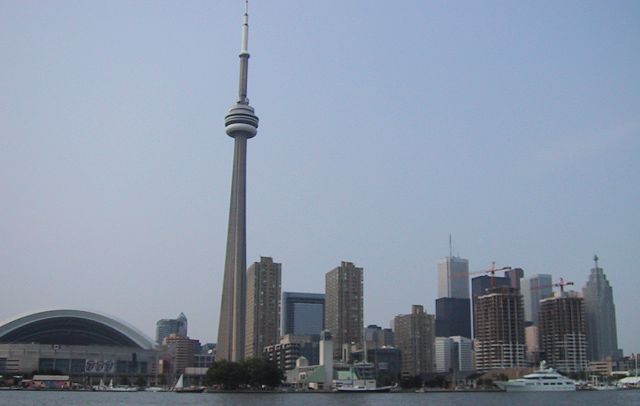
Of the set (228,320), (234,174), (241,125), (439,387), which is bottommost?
(439,387)

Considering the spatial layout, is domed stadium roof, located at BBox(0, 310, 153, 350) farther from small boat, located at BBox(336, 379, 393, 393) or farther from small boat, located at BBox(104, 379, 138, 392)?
small boat, located at BBox(336, 379, 393, 393)

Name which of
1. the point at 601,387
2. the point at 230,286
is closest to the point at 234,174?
the point at 230,286

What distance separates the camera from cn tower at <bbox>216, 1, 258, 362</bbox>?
15888cm

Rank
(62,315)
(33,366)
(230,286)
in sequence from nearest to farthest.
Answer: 1. (230,286)
2. (33,366)
3. (62,315)

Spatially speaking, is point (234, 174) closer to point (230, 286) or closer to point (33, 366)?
point (230, 286)

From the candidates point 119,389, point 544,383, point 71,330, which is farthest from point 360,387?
point 71,330

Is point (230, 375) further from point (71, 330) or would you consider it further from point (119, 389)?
point (71, 330)

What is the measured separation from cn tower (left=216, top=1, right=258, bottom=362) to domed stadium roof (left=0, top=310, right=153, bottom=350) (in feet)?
136

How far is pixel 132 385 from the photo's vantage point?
181 metres

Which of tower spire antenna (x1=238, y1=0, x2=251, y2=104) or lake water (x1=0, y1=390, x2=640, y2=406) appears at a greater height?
tower spire antenna (x1=238, y1=0, x2=251, y2=104)

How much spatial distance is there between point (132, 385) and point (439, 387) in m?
69.7

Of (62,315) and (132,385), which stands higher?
(62,315)

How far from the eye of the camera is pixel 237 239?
158375 mm

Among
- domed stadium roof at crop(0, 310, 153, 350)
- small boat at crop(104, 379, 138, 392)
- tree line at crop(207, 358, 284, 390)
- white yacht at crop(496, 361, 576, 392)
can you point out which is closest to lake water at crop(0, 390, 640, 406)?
tree line at crop(207, 358, 284, 390)
